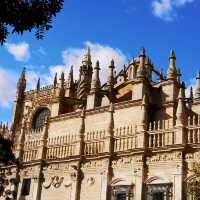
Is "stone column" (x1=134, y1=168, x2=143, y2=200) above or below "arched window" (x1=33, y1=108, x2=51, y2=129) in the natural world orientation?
below

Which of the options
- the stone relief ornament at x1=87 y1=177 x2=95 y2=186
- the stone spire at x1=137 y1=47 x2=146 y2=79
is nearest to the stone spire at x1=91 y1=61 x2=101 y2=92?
the stone spire at x1=137 y1=47 x2=146 y2=79

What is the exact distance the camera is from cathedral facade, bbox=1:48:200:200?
24625mm

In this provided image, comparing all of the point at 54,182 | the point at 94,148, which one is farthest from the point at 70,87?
the point at 94,148

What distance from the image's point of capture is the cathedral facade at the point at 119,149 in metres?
24.6

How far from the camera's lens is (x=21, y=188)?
3156cm

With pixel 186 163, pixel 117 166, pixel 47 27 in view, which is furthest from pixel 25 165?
pixel 47 27

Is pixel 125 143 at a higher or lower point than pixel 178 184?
higher

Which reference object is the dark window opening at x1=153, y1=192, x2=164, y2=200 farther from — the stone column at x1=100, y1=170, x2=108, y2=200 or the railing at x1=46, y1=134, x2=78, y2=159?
the railing at x1=46, y1=134, x2=78, y2=159

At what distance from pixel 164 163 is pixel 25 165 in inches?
457

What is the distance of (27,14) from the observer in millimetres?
8328

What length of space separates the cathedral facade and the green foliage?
1097 centimetres

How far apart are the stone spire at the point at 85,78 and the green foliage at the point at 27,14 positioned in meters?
34.4

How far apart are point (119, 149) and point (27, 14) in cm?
1980

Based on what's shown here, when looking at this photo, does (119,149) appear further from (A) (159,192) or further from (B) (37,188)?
(B) (37,188)
